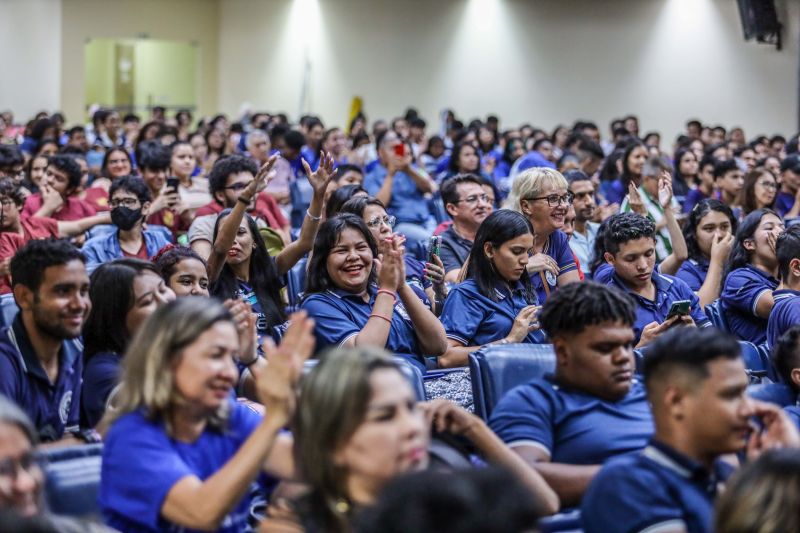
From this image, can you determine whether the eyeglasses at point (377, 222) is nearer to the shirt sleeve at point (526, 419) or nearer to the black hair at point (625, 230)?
the black hair at point (625, 230)

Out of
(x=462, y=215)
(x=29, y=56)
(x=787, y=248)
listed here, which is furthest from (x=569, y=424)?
(x=29, y=56)

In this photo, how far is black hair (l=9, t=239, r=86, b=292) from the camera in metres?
3.17

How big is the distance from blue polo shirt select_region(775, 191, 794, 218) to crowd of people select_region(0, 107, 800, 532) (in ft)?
6.56

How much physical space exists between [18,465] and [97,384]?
1076mm

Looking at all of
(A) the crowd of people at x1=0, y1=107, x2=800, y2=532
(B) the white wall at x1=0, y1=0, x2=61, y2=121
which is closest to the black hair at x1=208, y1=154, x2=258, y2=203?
(A) the crowd of people at x1=0, y1=107, x2=800, y2=532

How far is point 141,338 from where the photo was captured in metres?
2.38

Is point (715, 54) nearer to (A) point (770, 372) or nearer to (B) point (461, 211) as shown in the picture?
(B) point (461, 211)

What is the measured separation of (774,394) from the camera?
11.1ft

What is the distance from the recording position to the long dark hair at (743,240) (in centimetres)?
506

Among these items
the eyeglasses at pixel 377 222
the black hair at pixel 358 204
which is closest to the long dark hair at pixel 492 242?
the eyeglasses at pixel 377 222

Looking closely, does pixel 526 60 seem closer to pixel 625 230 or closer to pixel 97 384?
pixel 625 230

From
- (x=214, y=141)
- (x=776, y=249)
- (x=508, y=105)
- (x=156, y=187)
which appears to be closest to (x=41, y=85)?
(x=214, y=141)

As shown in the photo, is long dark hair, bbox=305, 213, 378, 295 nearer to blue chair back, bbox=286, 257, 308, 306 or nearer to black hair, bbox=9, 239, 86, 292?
blue chair back, bbox=286, 257, 308, 306

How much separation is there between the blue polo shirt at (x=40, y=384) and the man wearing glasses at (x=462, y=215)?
258 centimetres
